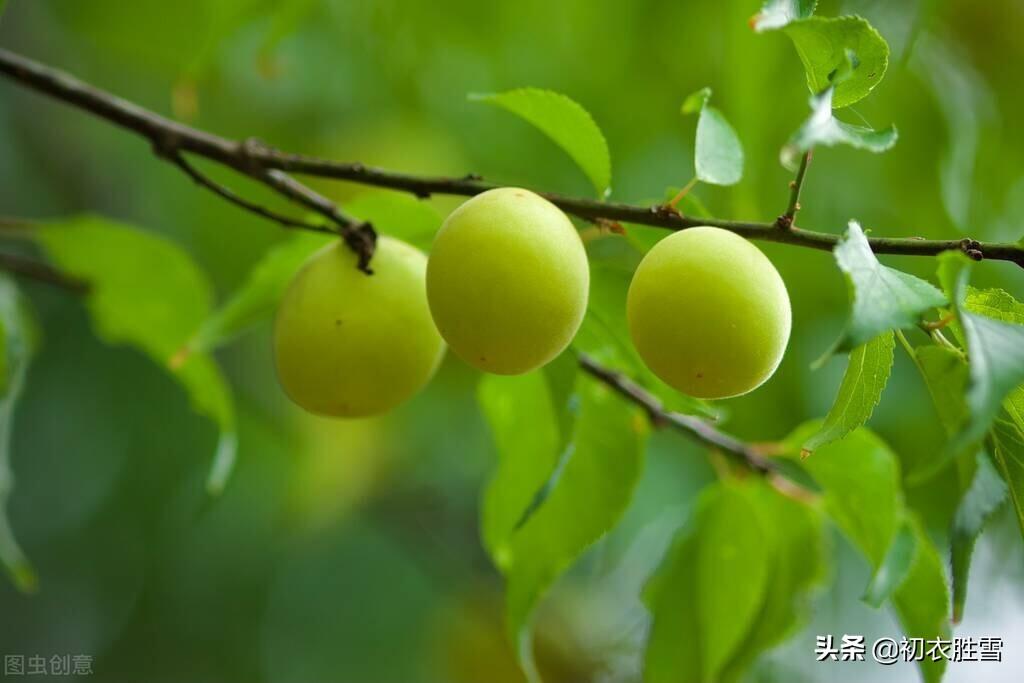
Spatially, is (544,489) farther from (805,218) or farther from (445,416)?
(445,416)

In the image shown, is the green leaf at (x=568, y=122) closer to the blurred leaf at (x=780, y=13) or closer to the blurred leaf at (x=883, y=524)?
the blurred leaf at (x=780, y=13)

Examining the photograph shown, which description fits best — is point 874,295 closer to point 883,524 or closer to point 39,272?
point 883,524

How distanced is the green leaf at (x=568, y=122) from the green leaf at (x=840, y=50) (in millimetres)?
152

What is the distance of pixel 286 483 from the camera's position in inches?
61.7

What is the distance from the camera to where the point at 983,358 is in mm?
369

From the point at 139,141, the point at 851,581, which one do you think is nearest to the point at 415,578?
the point at 851,581

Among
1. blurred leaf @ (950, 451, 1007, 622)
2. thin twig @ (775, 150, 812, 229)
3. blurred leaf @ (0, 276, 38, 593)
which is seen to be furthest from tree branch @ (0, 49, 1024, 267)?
blurred leaf @ (0, 276, 38, 593)

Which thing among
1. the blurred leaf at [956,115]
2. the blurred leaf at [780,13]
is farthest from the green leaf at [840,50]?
the blurred leaf at [956,115]

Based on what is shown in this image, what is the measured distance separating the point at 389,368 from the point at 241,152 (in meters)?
0.21

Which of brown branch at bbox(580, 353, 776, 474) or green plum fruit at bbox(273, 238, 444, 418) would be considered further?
brown branch at bbox(580, 353, 776, 474)

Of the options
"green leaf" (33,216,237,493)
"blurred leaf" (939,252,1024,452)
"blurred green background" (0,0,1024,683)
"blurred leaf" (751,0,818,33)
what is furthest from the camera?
"blurred green background" (0,0,1024,683)

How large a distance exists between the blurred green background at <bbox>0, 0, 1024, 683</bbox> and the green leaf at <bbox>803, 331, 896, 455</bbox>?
46cm

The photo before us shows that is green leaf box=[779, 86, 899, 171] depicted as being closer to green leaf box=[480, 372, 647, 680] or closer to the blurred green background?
green leaf box=[480, 372, 647, 680]

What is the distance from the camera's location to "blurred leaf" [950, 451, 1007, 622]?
0.40 m
